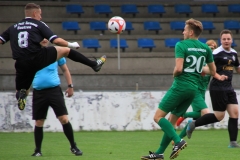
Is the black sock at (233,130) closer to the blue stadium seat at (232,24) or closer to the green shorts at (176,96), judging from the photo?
the green shorts at (176,96)

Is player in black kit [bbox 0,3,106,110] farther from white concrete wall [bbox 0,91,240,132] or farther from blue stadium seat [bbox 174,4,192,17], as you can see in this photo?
blue stadium seat [bbox 174,4,192,17]

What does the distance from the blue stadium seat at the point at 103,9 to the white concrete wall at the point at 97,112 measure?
12.0 metres

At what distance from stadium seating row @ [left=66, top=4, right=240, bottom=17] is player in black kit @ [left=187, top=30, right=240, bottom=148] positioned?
16629 mm

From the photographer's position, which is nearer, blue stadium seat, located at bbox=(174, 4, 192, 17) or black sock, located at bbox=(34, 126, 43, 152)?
black sock, located at bbox=(34, 126, 43, 152)

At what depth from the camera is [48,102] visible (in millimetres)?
10555

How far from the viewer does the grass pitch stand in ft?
33.9

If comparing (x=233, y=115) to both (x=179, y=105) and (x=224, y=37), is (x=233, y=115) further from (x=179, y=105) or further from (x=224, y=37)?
(x=179, y=105)

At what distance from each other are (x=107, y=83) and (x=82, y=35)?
498 cm

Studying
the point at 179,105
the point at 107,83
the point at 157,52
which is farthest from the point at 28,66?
the point at 157,52

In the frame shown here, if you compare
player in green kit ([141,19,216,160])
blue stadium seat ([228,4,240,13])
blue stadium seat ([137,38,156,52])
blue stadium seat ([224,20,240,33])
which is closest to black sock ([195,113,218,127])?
player in green kit ([141,19,216,160])

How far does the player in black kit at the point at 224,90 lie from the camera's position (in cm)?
1193

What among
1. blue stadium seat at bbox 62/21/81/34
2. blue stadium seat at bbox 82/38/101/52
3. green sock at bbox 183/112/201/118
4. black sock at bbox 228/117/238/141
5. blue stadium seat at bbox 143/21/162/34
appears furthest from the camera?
blue stadium seat at bbox 143/21/162/34

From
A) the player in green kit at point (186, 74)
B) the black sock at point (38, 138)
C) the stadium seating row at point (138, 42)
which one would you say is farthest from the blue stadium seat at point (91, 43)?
the player in green kit at point (186, 74)

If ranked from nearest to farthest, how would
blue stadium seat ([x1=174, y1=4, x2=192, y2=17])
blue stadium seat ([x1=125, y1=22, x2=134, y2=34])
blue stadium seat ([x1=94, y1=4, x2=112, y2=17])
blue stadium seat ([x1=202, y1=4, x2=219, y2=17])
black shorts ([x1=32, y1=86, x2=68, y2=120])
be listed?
black shorts ([x1=32, y1=86, x2=68, y2=120]) < blue stadium seat ([x1=125, y1=22, x2=134, y2=34]) < blue stadium seat ([x1=94, y1=4, x2=112, y2=17]) < blue stadium seat ([x1=174, y1=4, x2=192, y2=17]) < blue stadium seat ([x1=202, y1=4, x2=219, y2=17])
